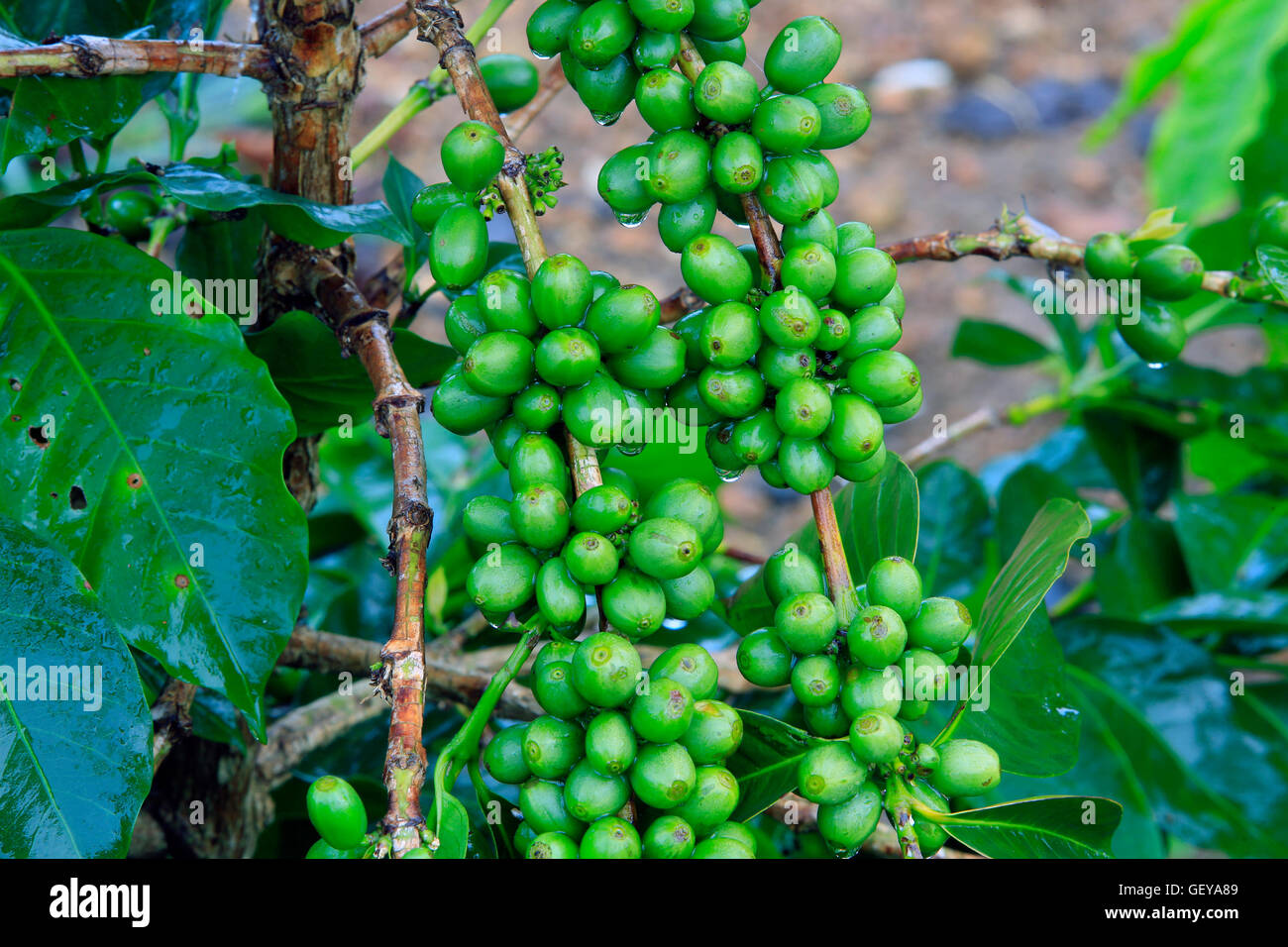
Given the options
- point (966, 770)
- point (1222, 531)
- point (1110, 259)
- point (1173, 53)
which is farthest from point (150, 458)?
point (1173, 53)

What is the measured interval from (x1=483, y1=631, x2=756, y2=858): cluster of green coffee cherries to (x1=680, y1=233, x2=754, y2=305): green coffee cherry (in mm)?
174

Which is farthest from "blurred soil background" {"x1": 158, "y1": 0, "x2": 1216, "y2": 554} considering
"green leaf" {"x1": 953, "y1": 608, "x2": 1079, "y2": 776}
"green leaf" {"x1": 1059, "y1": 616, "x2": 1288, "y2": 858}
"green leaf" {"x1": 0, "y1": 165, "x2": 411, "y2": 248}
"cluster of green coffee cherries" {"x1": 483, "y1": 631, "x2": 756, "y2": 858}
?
"cluster of green coffee cherries" {"x1": 483, "y1": 631, "x2": 756, "y2": 858}

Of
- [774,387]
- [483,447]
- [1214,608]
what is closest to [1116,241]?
[774,387]

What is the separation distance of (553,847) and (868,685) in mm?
165

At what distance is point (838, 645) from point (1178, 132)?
169 cm

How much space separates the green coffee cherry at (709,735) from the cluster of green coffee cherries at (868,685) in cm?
4

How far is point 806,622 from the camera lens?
508 mm

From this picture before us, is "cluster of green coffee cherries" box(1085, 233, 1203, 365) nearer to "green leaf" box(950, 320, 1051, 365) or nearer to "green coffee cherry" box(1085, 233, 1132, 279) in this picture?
Result: "green coffee cherry" box(1085, 233, 1132, 279)

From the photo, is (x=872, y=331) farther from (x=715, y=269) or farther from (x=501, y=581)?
(x=501, y=581)

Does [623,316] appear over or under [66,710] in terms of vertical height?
over

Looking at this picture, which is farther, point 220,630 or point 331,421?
point 331,421

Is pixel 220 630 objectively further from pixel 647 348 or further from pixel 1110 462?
pixel 1110 462

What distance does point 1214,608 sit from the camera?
103cm

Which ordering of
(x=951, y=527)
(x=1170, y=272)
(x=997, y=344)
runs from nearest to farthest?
(x=1170, y=272) < (x=951, y=527) < (x=997, y=344)
